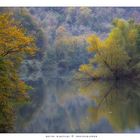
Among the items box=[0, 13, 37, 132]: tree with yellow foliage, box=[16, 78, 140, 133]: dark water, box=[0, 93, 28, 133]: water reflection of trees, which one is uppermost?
box=[0, 13, 37, 132]: tree with yellow foliage

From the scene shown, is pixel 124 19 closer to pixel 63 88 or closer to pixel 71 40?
pixel 71 40

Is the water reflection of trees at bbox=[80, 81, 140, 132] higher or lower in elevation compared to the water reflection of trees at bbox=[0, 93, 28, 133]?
lower

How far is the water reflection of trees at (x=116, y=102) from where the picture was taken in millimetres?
6047

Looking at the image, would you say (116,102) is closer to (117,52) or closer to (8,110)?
(117,52)

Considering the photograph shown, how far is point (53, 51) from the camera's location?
25.7 feet

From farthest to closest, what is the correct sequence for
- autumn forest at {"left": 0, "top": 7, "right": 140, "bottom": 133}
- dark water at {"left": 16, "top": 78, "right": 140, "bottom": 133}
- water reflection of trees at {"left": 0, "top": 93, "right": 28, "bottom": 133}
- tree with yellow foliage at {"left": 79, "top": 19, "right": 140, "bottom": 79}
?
tree with yellow foliage at {"left": 79, "top": 19, "right": 140, "bottom": 79} → autumn forest at {"left": 0, "top": 7, "right": 140, "bottom": 133} → dark water at {"left": 16, "top": 78, "right": 140, "bottom": 133} → water reflection of trees at {"left": 0, "top": 93, "right": 28, "bottom": 133}

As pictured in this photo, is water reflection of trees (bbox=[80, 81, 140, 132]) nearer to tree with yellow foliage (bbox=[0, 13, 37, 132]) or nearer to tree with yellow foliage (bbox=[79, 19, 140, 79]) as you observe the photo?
tree with yellow foliage (bbox=[79, 19, 140, 79])

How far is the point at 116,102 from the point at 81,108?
0.67 meters

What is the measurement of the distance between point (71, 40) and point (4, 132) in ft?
9.81

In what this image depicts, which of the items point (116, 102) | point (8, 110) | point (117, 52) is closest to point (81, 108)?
point (116, 102)

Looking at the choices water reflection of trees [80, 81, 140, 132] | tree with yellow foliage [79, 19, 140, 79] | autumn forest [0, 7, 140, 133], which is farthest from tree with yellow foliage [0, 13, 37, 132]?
tree with yellow foliage [79, 19, 140, 79]

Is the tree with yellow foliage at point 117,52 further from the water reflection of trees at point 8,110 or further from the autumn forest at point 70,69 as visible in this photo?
the water reflection of trees at point 8,110

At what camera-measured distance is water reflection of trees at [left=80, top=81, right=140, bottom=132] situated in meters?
6.05
